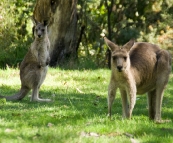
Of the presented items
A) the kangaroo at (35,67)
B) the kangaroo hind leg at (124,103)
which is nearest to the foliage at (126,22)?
the kangaroo at (35,67)

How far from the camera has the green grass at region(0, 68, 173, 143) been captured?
601 centimetres

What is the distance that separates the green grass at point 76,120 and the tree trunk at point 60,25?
4620 millimetres

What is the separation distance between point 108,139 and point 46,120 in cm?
146

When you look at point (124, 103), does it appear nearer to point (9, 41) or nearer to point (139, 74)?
point (139, 74)

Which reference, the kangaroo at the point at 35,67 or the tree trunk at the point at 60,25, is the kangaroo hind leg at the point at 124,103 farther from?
the tree trunk at the point at 60,25

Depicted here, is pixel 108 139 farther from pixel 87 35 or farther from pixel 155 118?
pixel 87 35

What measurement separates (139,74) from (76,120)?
1.18 meters

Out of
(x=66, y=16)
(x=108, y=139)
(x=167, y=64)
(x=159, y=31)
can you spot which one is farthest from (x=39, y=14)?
(x=108, y=139)

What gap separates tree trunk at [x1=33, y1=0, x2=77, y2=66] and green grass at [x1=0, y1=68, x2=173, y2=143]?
4.62m

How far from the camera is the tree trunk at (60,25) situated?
52.9 feet

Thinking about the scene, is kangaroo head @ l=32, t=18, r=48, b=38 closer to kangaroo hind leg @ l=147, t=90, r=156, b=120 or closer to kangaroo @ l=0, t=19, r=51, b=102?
kangaroo @ l=0, t=19, r=51, b=102

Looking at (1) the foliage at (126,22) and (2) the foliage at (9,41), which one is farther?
(1) the foliage at (126,22)

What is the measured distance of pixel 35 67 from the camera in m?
10.2

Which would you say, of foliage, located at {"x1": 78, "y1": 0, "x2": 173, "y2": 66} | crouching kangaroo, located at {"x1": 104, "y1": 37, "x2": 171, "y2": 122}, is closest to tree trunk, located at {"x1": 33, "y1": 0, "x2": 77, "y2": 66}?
foliage, located at {"x1": 78, "y1": 0, "x2": 173, "y2": 66}
